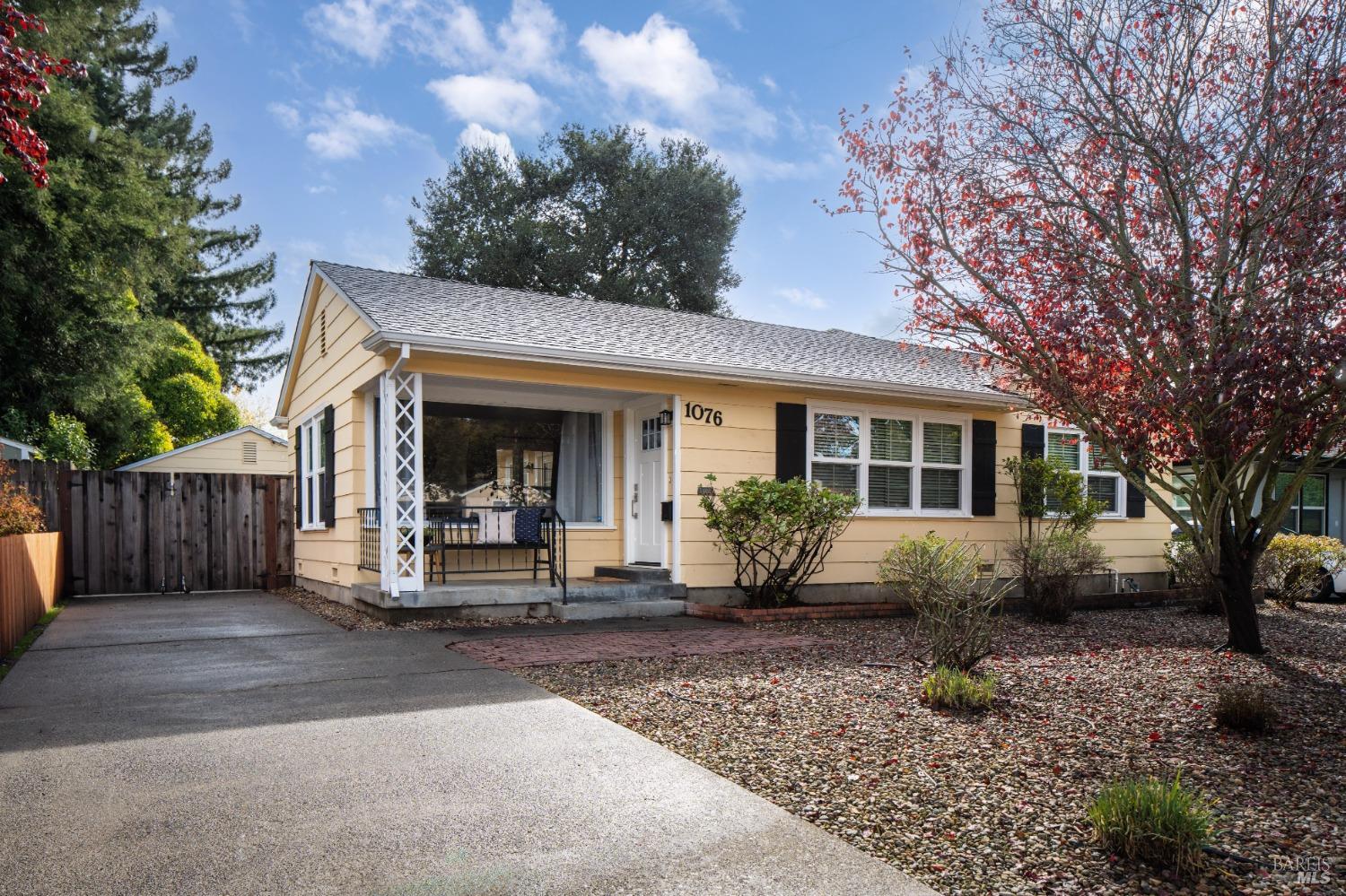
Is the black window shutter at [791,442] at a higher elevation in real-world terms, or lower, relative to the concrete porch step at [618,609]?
higher

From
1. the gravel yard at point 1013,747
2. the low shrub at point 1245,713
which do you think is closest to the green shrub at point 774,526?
the gravel yard at point 1013,747

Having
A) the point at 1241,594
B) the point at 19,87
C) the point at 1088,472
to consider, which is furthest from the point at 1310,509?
the point at 19,87

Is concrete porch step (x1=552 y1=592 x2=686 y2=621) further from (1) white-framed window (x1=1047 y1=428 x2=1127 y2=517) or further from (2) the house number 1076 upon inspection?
(1) white-framed window (x1=1047 y1=428 x2=1127 y2=517)

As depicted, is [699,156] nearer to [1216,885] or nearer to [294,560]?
[294,560]

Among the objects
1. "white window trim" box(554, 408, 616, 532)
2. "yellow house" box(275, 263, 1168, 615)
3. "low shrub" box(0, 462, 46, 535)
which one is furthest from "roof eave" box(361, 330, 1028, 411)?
"low shrub" box(0, 462, 46, 535)

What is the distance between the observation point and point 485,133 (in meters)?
27.9

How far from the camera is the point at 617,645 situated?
24.8ft

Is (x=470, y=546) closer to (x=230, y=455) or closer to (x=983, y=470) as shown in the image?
(x=983, y=470)

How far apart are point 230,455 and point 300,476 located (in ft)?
28.1

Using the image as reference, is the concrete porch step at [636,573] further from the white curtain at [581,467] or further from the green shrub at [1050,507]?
the green shrub at [1050,507]

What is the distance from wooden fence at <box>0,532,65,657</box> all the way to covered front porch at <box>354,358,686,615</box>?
2.99 meters

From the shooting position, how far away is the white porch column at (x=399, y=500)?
28.9 ft

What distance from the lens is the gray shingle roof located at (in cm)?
960

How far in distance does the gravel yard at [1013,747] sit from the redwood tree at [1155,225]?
184 centimetres
